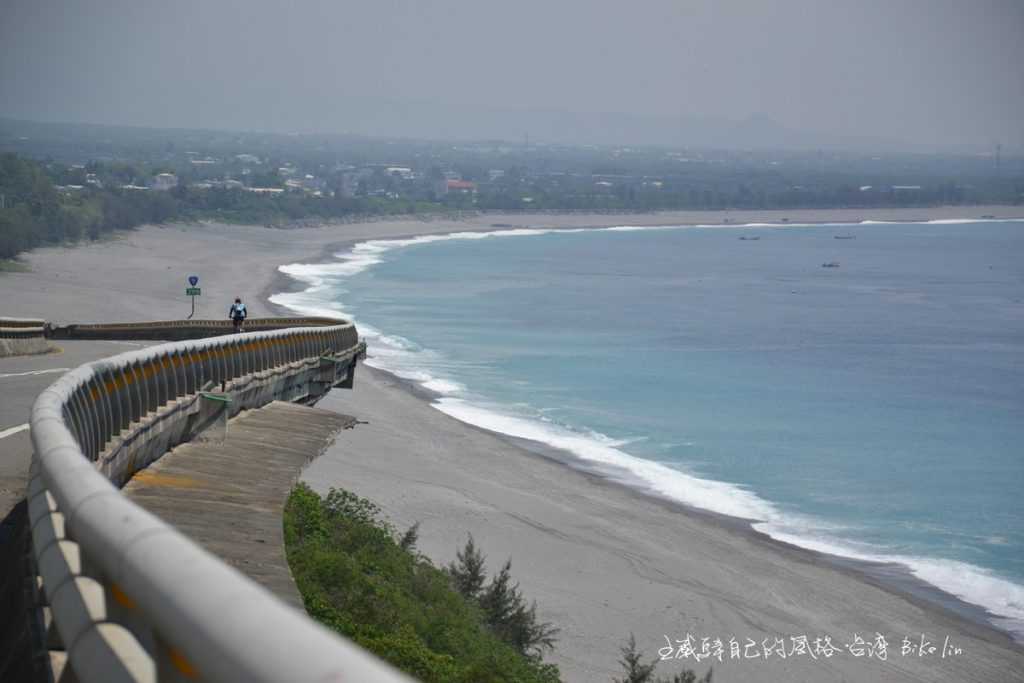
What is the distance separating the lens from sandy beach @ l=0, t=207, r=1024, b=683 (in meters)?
24.4

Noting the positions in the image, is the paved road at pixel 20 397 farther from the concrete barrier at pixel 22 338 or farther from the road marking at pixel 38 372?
the concrete barrier at pixel 22 338

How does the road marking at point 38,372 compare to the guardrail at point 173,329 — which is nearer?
the road marking at point 38,372

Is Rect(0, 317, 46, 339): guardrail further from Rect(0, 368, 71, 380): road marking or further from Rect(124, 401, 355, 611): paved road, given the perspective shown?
Rect(124, 401, 355, 611): paved road

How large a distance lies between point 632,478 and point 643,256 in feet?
347

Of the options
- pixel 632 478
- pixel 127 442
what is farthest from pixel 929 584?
pixel 127 442

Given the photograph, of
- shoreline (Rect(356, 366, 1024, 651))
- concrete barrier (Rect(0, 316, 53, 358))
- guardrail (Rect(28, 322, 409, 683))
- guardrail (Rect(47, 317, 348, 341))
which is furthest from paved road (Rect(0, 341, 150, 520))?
shoreline (Rect(356, 366, 1024, 651))

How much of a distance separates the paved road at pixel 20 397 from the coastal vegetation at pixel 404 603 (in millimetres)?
3012

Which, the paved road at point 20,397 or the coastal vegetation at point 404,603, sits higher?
the paved road at point 20,397

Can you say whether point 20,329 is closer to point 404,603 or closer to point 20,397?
point 20,397

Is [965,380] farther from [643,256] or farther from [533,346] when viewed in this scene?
[643,256]

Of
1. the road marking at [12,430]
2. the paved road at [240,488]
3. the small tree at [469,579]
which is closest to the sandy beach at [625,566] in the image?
the small tree at [469,579]

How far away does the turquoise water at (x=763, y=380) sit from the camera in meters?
36.7

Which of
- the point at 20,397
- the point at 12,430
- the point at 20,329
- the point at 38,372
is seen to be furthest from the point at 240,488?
the point at 20,329

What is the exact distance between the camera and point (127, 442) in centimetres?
1136
